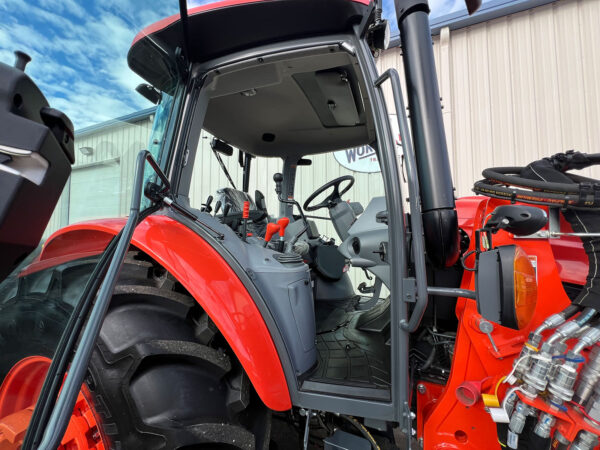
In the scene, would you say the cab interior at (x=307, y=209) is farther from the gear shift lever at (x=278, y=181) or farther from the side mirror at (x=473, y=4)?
the side mirror at (x=473, y=4)

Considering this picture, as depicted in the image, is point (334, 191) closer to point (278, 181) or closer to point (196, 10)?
point (278, 181)

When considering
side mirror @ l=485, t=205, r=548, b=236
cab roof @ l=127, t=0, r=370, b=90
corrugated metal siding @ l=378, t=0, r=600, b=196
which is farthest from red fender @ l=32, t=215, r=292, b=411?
corrugated metal siding @ l=378, t=0, r=600, b=196

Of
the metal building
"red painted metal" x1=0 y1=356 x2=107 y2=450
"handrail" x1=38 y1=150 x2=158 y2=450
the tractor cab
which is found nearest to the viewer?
"handrail" x1=38 y1=150 x2=158 y2=450

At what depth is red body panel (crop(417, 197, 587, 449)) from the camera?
1078 millimetres

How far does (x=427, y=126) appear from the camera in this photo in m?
1.07

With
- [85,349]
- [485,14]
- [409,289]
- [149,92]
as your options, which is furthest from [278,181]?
[485,14]

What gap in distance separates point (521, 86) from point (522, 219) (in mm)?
4380

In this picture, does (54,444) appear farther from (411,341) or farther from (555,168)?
(555,168)

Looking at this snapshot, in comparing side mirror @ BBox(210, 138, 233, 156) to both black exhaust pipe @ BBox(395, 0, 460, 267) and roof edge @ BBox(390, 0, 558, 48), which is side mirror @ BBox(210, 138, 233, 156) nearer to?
black exhaust pipe @ BBox(395, 0, 460, 267)

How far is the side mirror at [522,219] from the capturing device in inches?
35.7

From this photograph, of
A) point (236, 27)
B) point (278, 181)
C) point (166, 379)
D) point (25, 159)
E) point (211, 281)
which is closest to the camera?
point (25, 159)

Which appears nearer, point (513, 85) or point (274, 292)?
point (274, 292)

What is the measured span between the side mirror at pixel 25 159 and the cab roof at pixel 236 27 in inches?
22.3

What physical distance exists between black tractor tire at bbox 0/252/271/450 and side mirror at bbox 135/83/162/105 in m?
0.69
